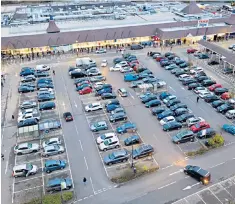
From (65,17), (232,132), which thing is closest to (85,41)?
(65,17)

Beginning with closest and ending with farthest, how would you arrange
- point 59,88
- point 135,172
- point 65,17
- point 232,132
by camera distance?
point 135,172, point 232,132, point 59,88, point 65,17

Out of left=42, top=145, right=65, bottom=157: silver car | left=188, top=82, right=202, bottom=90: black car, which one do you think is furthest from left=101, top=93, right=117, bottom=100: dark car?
left=42, top=145, right=65, bottom=157: silver car

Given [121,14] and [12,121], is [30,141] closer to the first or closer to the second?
[12,121]

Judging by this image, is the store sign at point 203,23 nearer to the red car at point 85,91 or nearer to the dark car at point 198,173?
the red car at point 85,91

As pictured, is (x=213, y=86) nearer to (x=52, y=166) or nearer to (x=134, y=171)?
(x=134, y=171)

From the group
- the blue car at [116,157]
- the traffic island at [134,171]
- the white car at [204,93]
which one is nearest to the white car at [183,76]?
the white car at [204,93]

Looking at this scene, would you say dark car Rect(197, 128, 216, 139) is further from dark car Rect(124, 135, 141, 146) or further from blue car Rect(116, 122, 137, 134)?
blue car Rect(116, 122, 137, 134)
